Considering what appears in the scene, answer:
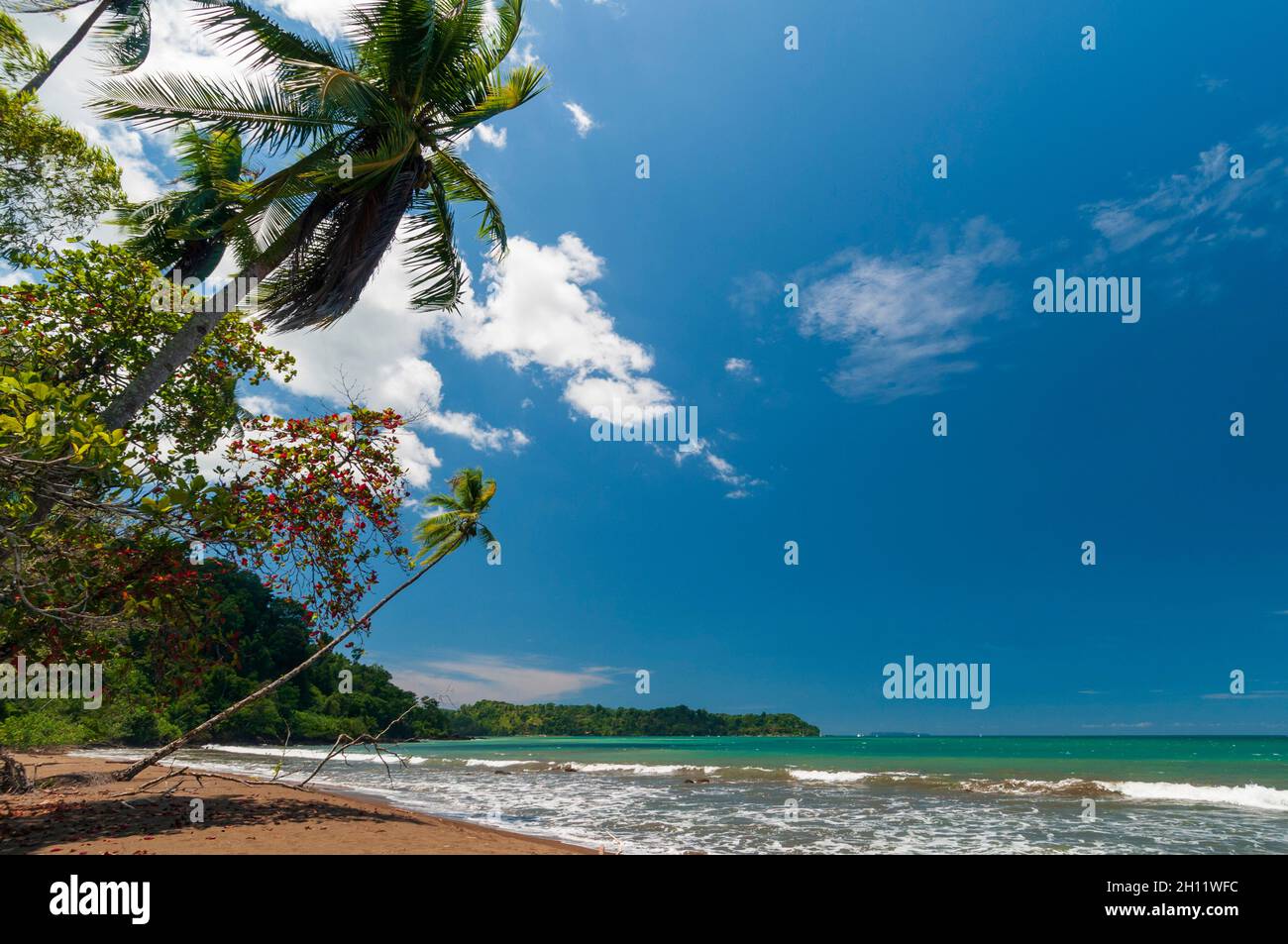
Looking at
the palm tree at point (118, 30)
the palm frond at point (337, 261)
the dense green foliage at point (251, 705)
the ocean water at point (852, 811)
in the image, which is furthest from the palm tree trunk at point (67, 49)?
the dense green foliage at point (251, 705)

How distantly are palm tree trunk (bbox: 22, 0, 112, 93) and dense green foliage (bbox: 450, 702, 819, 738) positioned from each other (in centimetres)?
12849

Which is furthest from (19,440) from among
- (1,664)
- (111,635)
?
(1,664)

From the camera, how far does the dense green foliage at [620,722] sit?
425 ft

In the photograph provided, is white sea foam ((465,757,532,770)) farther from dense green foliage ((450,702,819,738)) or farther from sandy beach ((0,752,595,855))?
dense green foliage ((450,702,819,738))

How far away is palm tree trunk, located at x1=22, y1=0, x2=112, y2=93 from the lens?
32.9 feet

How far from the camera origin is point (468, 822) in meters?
13.1

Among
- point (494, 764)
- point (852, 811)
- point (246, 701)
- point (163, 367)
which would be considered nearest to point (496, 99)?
point (163, 367)

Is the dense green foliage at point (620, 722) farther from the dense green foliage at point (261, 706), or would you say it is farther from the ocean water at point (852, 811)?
the ocean water at point (852, 811)

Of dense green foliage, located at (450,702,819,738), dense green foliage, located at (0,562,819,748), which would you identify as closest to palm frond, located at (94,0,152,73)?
dense green foliage, located at (0,562,819,748)

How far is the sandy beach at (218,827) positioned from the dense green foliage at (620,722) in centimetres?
12286

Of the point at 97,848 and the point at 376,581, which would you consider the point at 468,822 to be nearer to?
the point at 376,581

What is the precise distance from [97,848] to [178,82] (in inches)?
386

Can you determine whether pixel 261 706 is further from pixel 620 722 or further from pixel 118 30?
pixel 620 722

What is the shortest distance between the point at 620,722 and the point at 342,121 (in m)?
135
